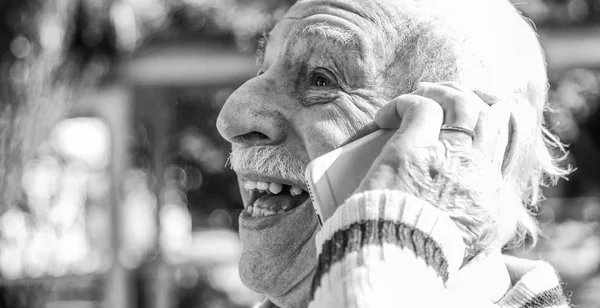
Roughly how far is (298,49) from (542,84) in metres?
0.72

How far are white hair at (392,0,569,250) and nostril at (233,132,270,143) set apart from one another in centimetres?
39

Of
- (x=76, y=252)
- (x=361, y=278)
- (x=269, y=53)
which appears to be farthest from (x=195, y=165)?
(x=361, y=278)

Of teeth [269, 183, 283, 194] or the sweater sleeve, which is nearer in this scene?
the sweater sleeve

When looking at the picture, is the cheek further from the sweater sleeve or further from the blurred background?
the blurred background

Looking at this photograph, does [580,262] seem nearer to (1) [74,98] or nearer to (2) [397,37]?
(1) [74,98]

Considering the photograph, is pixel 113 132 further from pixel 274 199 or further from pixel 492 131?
pixel 492 131

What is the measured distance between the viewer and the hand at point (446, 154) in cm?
130

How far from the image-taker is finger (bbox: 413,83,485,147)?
137cm

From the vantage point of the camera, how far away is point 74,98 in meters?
6.14

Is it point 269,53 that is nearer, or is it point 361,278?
point 361,278

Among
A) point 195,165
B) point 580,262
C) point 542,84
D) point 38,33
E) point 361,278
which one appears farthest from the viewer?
point 195,165

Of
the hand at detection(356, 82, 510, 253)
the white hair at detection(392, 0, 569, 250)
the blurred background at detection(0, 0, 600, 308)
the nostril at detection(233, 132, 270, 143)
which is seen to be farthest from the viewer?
the blurred background at detection(0, 0, 600, 308)

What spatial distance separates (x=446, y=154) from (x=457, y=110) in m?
0.10

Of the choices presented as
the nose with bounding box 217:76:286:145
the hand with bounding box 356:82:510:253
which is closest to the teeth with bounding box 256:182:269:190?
the nose with bounding box 217:76:286:145
